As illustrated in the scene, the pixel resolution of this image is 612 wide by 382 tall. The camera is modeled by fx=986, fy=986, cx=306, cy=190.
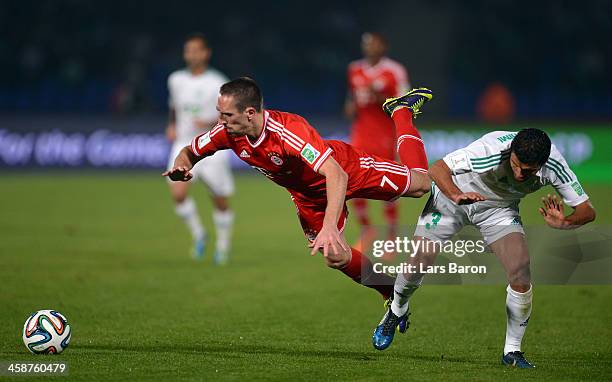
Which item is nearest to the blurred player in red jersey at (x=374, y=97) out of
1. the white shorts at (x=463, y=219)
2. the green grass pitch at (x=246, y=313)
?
the green grass pitch at (x=246, y=313)

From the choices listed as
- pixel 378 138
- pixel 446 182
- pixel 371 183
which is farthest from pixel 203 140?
pixel 378 138

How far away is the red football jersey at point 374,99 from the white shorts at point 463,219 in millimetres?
5902

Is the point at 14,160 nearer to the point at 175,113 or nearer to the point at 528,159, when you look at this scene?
the point at 175,113

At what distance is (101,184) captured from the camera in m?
20.8

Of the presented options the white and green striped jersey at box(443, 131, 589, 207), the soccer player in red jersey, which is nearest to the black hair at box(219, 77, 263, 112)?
the soccer player in red jersey

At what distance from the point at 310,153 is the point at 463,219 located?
1385 mm

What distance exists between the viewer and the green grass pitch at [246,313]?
655 cm

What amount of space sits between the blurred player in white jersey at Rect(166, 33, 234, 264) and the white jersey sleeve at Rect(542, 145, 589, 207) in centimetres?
629

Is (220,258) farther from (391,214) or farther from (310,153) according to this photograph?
(310,153)

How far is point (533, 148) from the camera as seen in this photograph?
6.05m

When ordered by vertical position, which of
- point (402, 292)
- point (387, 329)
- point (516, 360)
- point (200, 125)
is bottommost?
point (516, 360)

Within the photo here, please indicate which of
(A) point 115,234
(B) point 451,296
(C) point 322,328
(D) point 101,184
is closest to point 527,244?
(C) point 322,328

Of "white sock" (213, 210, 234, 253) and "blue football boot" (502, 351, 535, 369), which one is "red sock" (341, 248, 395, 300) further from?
"white sock" (213, 210, 234, 253)

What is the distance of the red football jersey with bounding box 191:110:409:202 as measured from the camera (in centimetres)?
646
